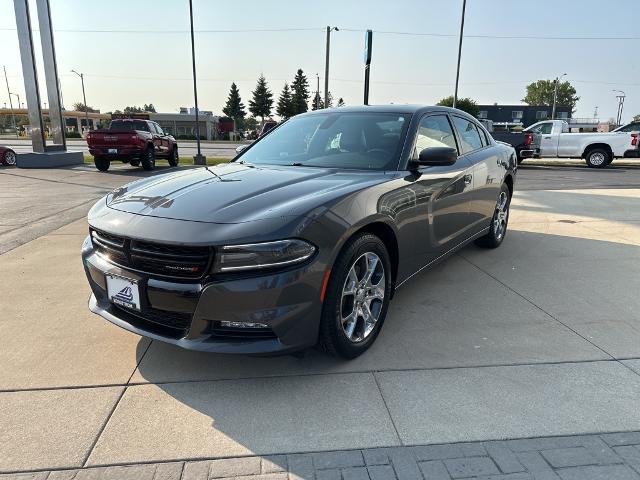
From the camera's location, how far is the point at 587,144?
18.6 meters

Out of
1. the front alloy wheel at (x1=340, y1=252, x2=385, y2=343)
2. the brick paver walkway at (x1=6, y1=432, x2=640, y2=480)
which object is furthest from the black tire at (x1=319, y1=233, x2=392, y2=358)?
the brick paver walkway at (x1=6, y1=432, x2=640, y2=480)

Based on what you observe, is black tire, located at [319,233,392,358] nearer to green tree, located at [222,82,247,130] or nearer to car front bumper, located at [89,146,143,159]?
car front bumper, located at [89,146,143,159]

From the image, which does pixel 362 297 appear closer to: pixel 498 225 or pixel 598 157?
pixel 498 225

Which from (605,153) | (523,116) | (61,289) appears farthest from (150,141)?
(523,116)

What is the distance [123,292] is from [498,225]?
15.1 feet

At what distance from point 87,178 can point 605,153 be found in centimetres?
1869

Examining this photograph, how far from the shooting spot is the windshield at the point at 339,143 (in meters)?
3.67

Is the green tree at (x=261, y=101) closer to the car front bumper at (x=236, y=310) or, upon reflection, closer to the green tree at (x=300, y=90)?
the green tree at (x=300, y=90)

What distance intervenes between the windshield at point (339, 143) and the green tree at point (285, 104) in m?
85.3

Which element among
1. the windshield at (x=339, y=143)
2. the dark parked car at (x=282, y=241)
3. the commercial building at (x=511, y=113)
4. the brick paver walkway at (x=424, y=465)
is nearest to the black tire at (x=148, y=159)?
the windshield at (x=339, y=143)

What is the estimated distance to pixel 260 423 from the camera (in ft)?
8.07

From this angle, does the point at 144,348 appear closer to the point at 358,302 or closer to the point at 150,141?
the point at 358,302

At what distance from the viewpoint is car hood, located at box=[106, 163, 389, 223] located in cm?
259

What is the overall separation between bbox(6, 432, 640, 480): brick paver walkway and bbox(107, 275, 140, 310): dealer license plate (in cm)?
86
